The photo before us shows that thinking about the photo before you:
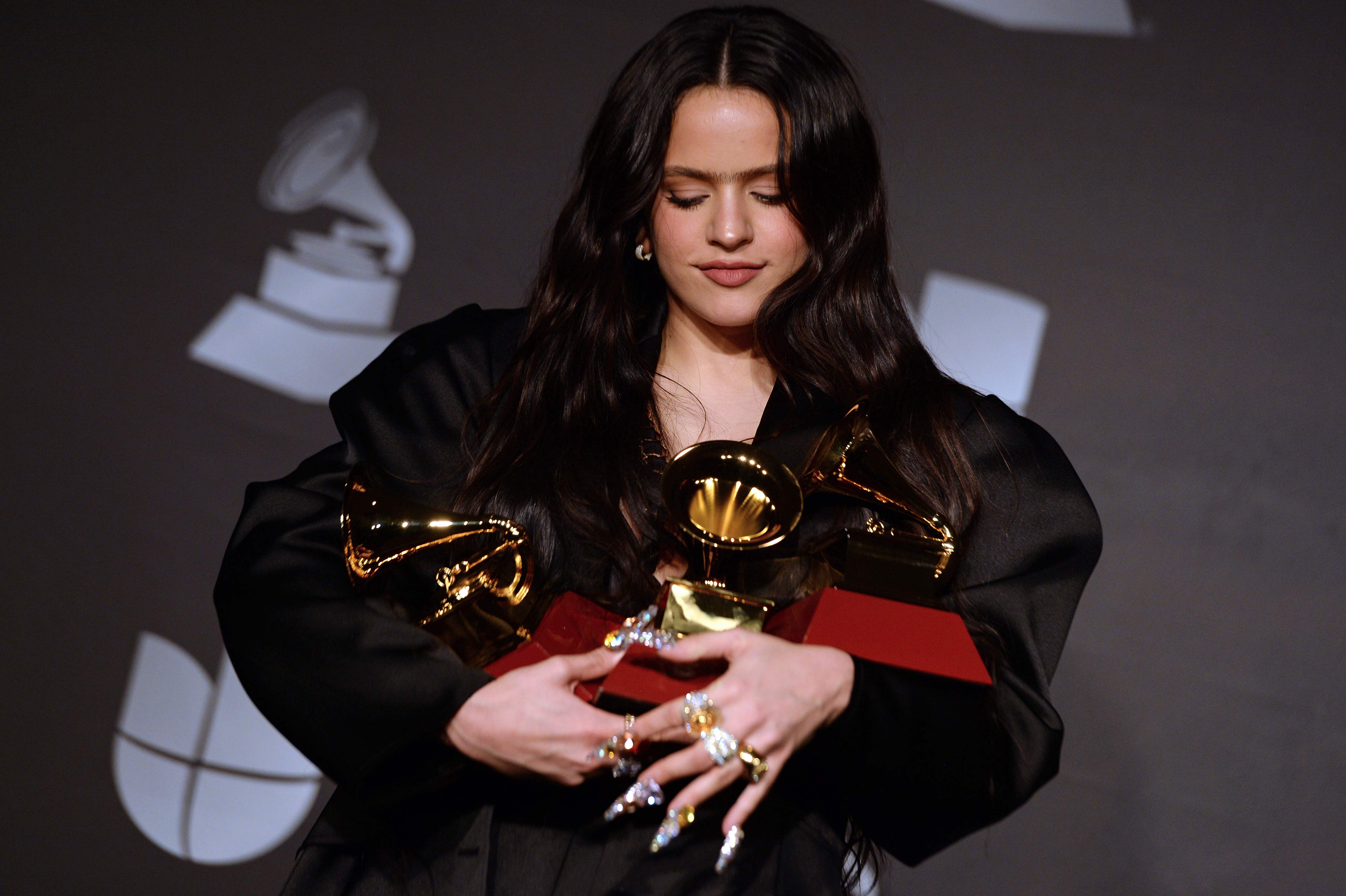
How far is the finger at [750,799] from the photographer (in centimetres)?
111

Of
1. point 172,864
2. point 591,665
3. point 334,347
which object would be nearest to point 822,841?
point 591,665

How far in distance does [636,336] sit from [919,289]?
3.76 feet

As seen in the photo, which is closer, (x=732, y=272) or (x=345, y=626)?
(x=345, y=626)

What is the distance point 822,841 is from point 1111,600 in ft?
5.07

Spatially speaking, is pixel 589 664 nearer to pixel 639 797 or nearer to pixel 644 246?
pixel 639 797

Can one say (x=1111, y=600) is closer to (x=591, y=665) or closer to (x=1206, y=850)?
(x=1206, y=850)

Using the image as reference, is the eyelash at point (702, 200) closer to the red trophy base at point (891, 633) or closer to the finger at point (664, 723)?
the red trophy base at point (891, 633)

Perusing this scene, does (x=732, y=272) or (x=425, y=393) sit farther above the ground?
(x=732, y=272)

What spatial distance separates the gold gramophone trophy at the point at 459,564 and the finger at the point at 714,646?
0.29 meters

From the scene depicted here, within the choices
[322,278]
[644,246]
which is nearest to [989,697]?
[644,246]

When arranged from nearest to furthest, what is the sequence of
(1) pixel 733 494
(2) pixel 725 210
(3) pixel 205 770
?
1. (1) pixel 733 494
2. (2) pixel 725 210
3. (3) pixel 205 770

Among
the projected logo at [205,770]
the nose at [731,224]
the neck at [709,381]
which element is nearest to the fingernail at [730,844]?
the neck at [709,381]

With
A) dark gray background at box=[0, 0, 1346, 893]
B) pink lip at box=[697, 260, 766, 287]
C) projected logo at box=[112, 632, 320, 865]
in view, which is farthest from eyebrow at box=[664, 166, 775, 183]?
projected logo at box=[112, 632, 320, 865]

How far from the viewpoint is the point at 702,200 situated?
1.60m
